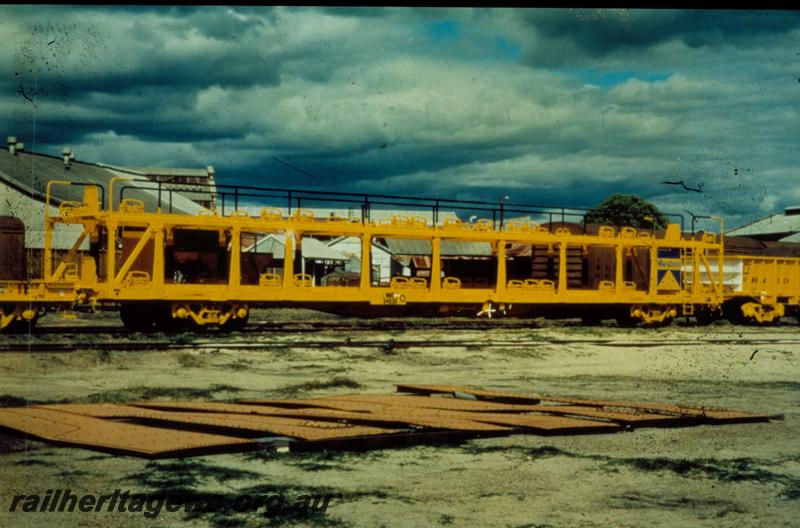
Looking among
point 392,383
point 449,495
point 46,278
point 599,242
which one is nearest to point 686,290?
point 599,242

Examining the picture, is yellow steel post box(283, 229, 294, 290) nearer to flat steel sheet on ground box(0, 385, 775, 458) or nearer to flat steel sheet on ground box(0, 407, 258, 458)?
flat steel sheet on ground box(0, 385, 775, 458)

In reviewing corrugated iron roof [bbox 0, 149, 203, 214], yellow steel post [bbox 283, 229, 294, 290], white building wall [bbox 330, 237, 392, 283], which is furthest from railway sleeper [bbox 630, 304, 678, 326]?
white building wall [bbox 330, 237, 392, 283]

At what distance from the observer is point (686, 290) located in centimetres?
3044

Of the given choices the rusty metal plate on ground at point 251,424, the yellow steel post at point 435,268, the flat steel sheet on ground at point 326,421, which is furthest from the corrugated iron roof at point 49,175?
the rusty metal plate on ground at point 251,424

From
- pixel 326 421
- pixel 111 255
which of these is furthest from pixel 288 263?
pixel 326 421

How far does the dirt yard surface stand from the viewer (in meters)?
5.94

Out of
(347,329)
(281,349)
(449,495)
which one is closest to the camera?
(449,495)

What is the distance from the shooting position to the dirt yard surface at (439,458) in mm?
5941

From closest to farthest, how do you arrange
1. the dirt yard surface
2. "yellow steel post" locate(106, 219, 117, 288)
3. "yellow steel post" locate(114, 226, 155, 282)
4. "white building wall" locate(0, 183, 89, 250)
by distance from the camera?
1. the dirt yard surface
2. "yellow steel post" locate(106, 219, 117, 288)
3. "yellow steel post" locate(114, 226, 155, 282)
4. "white building wall" locate(0, 183, 89, 250)

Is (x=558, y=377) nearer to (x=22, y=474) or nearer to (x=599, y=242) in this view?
(x=22, y=474)

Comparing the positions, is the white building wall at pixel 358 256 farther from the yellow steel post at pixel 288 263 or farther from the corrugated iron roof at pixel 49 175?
the yellow steel post at pixel 288 263

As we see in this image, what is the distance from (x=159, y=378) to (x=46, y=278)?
7.89 metres

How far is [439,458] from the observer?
777 centimetres

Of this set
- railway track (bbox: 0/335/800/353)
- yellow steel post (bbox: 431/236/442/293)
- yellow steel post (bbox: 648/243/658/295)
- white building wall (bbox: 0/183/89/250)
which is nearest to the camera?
railway track (bbox: 0/335/800/353)
